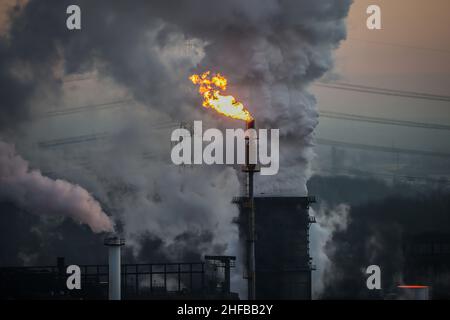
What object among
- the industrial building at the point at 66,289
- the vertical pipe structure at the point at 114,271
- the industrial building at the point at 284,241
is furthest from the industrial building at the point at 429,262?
the vertical pipe structure at the point at 114,271

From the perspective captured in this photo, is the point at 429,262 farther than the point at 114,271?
Yes

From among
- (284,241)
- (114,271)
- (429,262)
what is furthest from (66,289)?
(429,262)

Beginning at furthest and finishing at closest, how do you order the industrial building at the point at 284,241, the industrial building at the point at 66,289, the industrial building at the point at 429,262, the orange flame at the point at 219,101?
the industrial building at the point at 429,262, the industrial building at the point at 284,241, the industrial building at the point at 66,289, the orange flame at the point at 219,101

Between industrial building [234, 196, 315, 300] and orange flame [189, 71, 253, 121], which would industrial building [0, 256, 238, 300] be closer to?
industrial building [234, 196, 315, 300]

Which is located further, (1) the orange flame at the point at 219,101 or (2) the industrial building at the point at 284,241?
(2) the industrial building at the point at 284,241

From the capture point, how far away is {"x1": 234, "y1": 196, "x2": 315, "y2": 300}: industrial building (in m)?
98.8

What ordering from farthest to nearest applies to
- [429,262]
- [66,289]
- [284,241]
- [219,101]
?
1. [429,262]
2. [284,241]
3. [66,289]
4. [219,101]

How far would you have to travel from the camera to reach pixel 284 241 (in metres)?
99.8

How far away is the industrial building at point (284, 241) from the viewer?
324ft

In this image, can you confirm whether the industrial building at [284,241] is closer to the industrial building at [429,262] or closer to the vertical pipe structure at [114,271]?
the vertical pipe structure at [114,271]

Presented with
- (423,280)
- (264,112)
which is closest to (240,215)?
(264,112)

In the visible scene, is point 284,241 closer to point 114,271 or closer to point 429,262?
point 114,271
